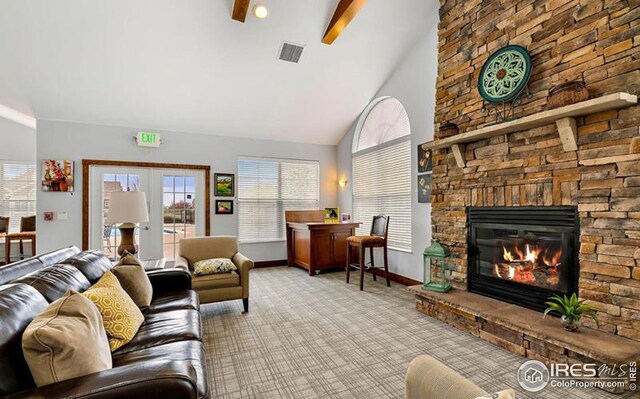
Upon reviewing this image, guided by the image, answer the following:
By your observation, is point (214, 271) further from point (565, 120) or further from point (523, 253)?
point (565, 120)

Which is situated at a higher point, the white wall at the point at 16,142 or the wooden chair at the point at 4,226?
the white wall at the point at 16,142

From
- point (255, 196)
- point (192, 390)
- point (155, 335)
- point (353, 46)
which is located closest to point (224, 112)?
point (255, 196)

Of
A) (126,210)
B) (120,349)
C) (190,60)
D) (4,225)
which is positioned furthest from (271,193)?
(4,225)

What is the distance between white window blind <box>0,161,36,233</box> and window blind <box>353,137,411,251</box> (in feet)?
22.9

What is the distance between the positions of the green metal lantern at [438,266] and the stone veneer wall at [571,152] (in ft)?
0.37

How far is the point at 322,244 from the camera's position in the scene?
543 centimetres

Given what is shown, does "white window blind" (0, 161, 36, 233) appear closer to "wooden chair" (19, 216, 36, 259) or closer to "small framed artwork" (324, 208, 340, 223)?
"wooden chair" (19, 216, 36, 259)

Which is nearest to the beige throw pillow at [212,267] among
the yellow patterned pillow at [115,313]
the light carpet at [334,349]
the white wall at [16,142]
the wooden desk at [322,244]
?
the light carpet at [334,349]

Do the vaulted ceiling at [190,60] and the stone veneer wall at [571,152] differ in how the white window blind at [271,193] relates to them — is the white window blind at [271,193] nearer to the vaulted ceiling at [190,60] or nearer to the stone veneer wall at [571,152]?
the vaulted ceiling at [190,60]

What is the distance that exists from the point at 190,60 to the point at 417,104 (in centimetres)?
320

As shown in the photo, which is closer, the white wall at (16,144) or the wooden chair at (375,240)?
the wooden chair at (375,240)

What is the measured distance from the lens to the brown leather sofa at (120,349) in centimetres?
111

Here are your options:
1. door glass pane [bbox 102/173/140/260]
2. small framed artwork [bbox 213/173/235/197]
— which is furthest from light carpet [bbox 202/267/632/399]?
door glass pane [bbox 102/173/140/260]

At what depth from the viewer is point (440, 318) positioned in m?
3.24
